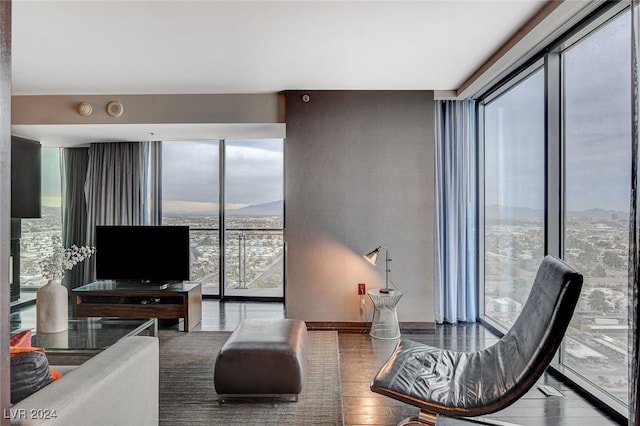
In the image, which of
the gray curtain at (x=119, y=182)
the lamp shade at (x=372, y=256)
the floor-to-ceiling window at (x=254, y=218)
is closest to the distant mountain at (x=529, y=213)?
the lamp shade at (x=372, y=256)

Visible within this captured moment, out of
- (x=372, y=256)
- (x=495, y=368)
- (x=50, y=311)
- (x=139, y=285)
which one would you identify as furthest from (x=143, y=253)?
(x=495, y=368)

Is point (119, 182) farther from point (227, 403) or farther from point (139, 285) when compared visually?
point (227, 403)

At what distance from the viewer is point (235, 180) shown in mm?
5527

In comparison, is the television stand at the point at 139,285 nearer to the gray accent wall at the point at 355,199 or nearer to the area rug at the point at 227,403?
the area rug at the point at 227,403

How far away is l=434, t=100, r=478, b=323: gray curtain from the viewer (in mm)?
4281

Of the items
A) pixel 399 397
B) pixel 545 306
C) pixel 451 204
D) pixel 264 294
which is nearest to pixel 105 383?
pixel 399 397

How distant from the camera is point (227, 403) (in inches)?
99.7

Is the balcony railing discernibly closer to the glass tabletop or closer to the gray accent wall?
the gray accent wall

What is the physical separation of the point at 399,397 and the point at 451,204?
9.14 feet

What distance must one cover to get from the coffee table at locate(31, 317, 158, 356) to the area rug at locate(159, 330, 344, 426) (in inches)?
16.2

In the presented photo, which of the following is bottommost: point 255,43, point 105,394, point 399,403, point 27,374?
point 399,403

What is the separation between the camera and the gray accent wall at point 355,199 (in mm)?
4184

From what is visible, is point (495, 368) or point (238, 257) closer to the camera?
point (495, 368)

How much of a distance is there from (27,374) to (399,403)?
6.83 ft
